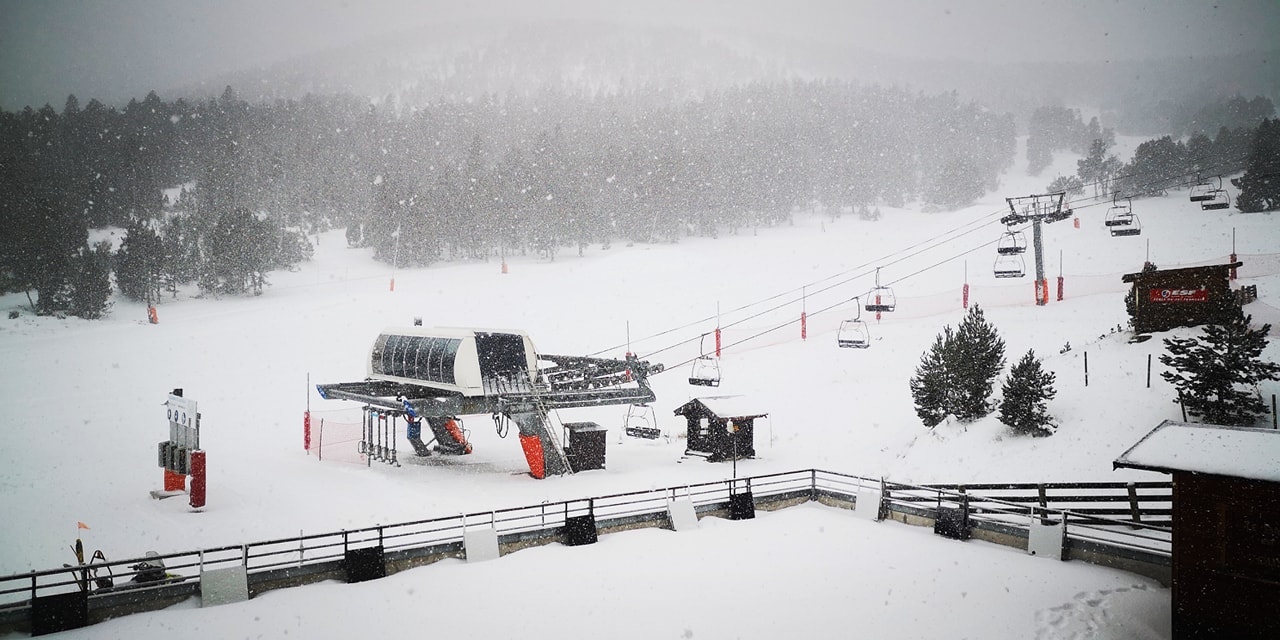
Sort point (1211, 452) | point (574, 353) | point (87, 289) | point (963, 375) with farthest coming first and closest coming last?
point (574, 353)
point (87, 289)
point (963, 375)
point (1211, 452)

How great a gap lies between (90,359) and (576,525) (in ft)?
111

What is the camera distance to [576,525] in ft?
50.4

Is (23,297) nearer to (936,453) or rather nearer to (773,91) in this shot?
(936,453)

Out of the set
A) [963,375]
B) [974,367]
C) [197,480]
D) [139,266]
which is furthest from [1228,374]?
[139,266]

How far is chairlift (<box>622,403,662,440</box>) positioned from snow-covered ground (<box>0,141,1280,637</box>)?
107cm

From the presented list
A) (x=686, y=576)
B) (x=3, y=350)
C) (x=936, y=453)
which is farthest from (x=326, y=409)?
(x=936, y=453)

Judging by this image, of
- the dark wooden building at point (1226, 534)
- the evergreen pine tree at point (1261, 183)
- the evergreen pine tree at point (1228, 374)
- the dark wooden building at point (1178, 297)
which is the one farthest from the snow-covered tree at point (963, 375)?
the evergreen pine tree at point (1261, 183)

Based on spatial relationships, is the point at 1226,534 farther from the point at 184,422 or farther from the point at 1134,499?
the point at 184,422

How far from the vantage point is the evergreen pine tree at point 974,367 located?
24.5 m

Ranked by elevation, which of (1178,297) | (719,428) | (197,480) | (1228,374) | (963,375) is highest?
(1178,297)

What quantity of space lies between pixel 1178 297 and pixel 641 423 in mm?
23511

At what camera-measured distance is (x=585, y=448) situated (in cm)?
2406

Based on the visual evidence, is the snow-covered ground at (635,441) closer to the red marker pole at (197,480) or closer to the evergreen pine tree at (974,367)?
the red marker pole at (197,480)

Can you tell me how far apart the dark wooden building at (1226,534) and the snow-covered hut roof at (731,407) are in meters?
16.4
